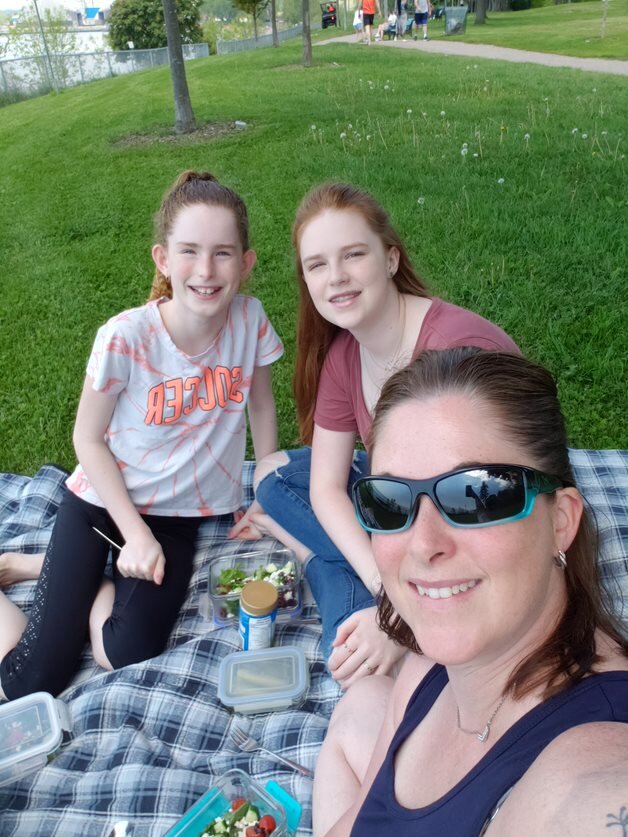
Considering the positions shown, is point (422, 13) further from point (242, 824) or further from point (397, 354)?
point (242, 824)

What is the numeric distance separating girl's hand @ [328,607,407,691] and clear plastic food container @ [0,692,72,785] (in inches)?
37.5

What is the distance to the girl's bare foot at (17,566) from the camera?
3064mm

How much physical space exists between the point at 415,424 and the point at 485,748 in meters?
0.64

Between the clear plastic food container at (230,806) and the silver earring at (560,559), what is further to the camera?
the clear plastic food container at (230,806)

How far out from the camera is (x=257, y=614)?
252cm

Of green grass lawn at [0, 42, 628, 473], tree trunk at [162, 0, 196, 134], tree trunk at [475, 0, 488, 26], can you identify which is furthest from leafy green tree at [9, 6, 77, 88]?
tree trunk at [475, 0, 488, 26]

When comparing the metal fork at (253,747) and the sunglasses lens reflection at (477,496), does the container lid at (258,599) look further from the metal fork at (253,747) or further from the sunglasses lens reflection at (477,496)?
the sunglasses lens reflection at (477,496)

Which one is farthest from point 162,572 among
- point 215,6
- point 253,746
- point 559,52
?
point 215,6

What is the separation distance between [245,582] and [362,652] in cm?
73

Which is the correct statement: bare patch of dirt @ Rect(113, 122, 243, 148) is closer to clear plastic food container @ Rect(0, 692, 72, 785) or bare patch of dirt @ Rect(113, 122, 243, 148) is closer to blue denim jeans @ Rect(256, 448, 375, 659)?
blue denim jeans @ Rect(256, 448, 375, 659)

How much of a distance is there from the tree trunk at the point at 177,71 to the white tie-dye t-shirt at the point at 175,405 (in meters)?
9.23

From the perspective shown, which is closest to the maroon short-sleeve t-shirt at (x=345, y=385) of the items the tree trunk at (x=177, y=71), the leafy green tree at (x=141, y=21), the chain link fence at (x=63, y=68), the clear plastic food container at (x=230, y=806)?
the clear plastic food container at (x=230, y=806)

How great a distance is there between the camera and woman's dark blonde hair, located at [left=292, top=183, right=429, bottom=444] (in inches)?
101

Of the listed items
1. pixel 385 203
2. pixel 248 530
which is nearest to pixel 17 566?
pixel 248 530
